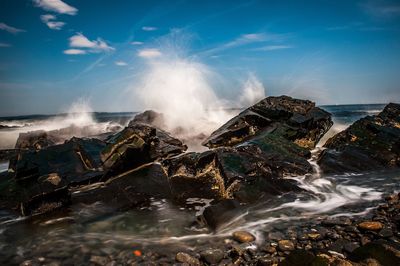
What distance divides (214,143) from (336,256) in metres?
8.33

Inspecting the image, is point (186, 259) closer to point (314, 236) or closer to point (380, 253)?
point (314, 236)

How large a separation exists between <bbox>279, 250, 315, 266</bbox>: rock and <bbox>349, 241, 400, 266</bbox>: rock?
20.3 inches

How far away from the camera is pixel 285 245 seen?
403 centimetres

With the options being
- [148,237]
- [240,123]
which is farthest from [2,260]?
[240,123]

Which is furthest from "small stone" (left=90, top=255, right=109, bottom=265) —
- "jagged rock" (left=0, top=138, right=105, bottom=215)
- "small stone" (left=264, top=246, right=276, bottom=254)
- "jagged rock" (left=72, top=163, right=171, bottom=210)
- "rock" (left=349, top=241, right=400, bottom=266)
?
"rock" (left=349, top=241, right=400, bottom=266)

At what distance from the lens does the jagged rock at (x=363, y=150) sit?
8.83 metres

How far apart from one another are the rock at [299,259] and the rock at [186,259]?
1147 mm

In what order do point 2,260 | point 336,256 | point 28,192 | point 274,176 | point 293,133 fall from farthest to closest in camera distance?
point 293,133
point 274,176
point 28,192
point 2,260
point 336,256

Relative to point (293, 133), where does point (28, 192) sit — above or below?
below

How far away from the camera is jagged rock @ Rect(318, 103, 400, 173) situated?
8.83 m

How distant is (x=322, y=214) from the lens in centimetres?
536

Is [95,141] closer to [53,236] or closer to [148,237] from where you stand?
[53,236]

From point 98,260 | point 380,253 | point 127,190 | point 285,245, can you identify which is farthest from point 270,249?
point 127,190

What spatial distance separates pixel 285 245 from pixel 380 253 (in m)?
1.18
